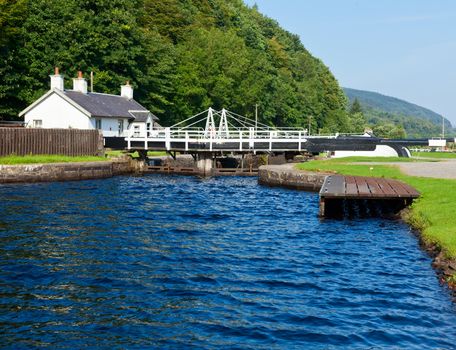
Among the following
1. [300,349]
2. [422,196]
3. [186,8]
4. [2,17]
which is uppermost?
[186,8]

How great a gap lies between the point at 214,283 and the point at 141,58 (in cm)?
7665

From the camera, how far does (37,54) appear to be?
2810 inches

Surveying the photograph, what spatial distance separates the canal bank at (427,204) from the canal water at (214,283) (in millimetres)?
552

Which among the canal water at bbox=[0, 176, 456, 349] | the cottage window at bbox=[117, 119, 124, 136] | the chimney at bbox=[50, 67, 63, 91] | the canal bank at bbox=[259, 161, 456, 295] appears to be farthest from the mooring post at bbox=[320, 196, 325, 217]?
Result: the cottage window at bbox=[117, 119, 124, 136]

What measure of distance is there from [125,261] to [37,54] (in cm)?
5960

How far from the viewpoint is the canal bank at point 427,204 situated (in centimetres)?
1734

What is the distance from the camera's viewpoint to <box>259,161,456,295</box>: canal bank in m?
17.3

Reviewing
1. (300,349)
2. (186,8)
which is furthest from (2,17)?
(186,8)

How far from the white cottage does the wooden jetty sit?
35.6 metres

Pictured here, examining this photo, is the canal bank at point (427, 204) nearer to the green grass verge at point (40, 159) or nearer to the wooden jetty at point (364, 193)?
the wooden jetty at point (364, 193)

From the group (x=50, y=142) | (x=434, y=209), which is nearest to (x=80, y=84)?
(x=50, y=142)

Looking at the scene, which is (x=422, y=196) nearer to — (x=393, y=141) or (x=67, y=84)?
(x=393, y=141)

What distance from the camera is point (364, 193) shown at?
89.4 ft

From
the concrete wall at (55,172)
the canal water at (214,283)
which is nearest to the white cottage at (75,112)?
the concrete wall at (55,172)
